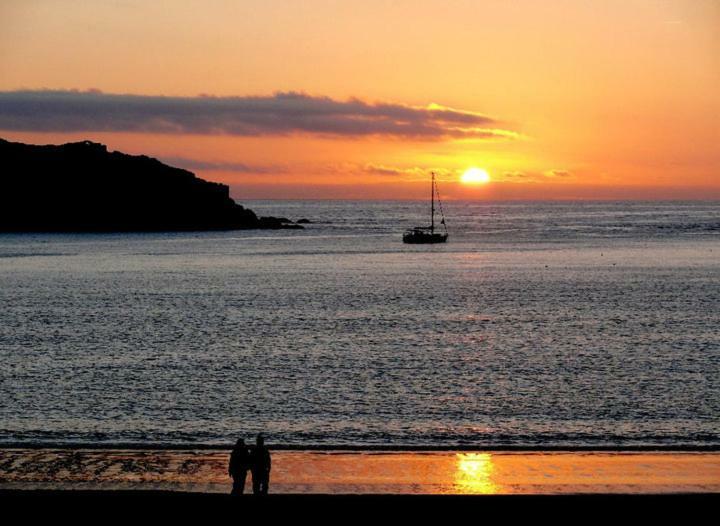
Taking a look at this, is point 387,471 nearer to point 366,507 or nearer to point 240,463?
point 240,463

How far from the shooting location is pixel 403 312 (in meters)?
72.5

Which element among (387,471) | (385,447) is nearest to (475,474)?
(387,471)

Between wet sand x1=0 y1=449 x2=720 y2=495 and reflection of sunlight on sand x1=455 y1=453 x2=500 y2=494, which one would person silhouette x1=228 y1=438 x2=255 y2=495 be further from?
reflection of sunlight on sand x1=455 y1=453 x2=500 y2=494

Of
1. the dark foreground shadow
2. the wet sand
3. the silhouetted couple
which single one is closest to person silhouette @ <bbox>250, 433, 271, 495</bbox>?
the silhouetted couple

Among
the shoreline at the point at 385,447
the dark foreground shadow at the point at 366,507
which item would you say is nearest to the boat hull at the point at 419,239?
the shoreline at the point at 385,447

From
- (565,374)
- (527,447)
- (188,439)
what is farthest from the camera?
(565,374)

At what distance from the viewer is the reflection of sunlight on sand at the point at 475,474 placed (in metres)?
23.2

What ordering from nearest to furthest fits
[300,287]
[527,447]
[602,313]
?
1. [527,447]
2. [602,313]
3. [300,287]

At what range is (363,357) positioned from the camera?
49.5 meters

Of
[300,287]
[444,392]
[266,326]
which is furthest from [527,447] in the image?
[300,287]

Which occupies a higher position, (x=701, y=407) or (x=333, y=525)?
(x=333, y=525)

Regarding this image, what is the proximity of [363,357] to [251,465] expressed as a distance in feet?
94.9

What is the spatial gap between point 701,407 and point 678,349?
663 inches

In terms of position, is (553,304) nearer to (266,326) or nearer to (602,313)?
(602,313)
